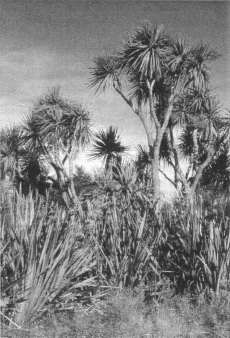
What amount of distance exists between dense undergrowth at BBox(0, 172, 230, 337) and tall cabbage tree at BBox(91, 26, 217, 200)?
7.77 m

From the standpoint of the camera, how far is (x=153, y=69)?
13.8 metres

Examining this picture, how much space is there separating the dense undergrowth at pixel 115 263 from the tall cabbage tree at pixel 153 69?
7768mm

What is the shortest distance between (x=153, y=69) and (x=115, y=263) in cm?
939

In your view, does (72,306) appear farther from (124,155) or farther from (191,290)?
(124,155)

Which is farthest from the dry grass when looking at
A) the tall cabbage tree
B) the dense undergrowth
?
the tall cabbage tree

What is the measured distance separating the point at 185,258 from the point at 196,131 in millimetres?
10179

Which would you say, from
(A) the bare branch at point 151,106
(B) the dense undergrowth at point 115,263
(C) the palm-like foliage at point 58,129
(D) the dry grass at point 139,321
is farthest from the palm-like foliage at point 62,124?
(D) the dry grass at point 139,321

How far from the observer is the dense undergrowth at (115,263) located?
3.89 meters

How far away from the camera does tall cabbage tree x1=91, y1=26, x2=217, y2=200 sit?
1386cm

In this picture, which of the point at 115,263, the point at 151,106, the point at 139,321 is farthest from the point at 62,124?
the point at 139,321

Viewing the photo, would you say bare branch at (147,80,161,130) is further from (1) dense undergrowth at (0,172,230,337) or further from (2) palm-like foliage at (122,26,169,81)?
(1) dense undergrowth at (0,172,230,337)

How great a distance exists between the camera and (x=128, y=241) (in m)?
5.70

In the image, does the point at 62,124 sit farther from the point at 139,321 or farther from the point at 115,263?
the point at 139,321

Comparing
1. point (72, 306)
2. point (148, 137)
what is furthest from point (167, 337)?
point (148, 137)
